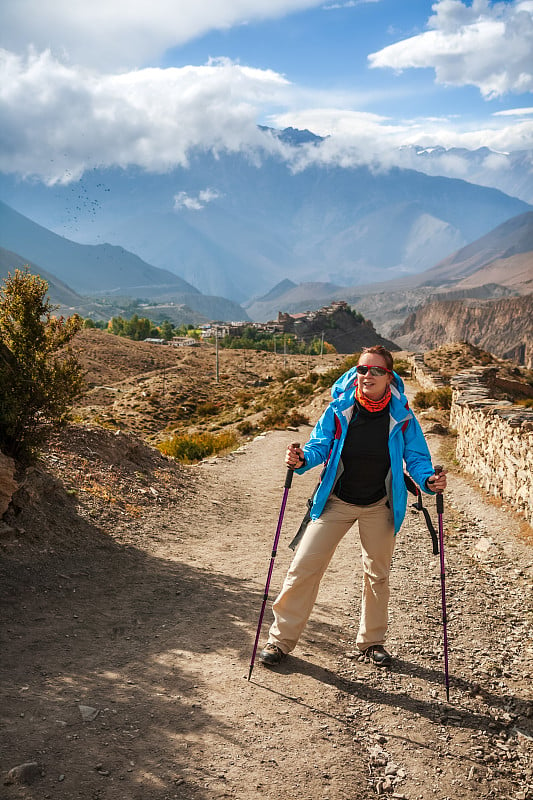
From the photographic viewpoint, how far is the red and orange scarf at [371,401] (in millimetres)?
4844

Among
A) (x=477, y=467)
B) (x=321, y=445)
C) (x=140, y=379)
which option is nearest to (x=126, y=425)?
(x=140, y=379)

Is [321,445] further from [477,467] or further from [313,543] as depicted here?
[477,467]

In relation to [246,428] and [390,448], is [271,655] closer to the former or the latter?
[390,448]

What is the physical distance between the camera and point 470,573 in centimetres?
805

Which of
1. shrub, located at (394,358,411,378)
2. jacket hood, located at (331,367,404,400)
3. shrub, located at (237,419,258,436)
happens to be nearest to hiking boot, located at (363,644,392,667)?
jacket hood, located at (331,367,404,400)

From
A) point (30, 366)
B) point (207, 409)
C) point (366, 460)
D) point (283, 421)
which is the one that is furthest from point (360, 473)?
point (207, 409)

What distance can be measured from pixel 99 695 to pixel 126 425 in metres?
30.0

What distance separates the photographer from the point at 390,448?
4824 millimetres

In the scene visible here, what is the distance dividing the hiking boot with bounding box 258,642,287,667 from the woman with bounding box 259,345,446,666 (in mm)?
11

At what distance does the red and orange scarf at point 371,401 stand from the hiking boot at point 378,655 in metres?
2.09

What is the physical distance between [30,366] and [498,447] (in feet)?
26.7

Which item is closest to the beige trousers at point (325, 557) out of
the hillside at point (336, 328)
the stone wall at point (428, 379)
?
the stone wall at point (428, 379)

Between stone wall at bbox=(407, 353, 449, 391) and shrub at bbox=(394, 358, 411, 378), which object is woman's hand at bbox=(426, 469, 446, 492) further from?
shrub at bbox=(394, 358, 411, 378)

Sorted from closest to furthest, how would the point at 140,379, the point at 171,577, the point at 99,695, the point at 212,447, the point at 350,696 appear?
1. the point at 99,695
2. the point at 350,696
3. the point at 171,577
4. the point at 212,447
5. the point at 140,379
